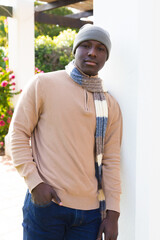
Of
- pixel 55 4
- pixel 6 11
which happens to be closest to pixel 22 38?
pixel 6 11

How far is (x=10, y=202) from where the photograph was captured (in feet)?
12.3

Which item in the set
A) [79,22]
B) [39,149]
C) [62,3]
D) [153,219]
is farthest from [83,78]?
[79,22]

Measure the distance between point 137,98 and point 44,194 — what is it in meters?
0.66

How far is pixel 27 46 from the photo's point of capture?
5863 mm

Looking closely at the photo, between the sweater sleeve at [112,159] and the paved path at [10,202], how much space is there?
1684 mm

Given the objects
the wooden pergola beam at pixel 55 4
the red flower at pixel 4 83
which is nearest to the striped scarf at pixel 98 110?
the red flower at pixel 4 83

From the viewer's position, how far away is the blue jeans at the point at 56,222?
148cm

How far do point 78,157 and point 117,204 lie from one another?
0.33 m

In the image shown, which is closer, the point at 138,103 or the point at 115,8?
the point at 138,103

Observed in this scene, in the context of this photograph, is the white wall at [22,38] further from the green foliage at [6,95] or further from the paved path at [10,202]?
the paved path at [10,202]

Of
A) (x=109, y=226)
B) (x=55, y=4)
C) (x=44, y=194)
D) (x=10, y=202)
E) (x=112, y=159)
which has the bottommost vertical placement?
(x=10, y=202)

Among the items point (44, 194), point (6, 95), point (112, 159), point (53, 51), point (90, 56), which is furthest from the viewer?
point (53, 51)

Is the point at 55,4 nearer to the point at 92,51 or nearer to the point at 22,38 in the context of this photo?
the point at 22,38

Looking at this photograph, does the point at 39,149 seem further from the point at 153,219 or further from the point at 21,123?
the point at 153,219
